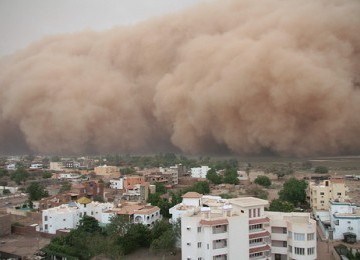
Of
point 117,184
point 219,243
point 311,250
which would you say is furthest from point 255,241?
point 117,184

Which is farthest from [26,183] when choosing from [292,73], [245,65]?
[292,73]

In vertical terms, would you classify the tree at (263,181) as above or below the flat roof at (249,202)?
below

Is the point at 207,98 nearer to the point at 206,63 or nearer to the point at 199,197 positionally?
the point at 206,63

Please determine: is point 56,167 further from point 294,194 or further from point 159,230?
point 159,230

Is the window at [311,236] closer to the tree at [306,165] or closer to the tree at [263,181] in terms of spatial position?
the tree at [263,181]

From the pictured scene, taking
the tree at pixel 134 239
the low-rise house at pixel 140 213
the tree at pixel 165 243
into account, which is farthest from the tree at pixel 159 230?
the low-rise house at pixel 140 213

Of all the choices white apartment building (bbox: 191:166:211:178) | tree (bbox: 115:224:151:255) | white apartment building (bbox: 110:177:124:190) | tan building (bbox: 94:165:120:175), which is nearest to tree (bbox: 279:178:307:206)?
tree (bbox: 115:224:151:255)
